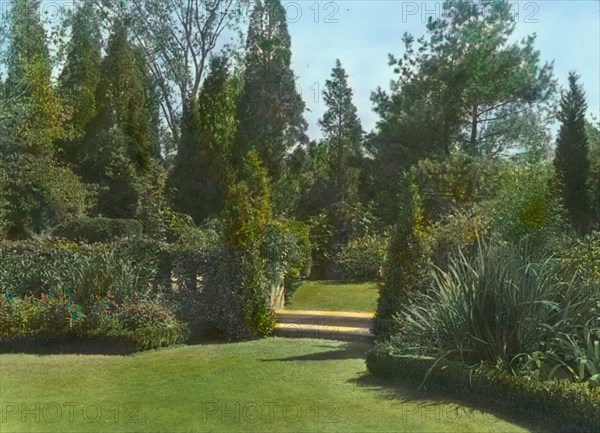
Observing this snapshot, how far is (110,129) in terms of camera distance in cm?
2869

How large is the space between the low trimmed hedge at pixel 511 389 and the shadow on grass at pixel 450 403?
3 centimetres

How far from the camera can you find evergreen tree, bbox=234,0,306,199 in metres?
25.5

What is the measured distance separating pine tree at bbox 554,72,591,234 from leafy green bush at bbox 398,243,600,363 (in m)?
15.9

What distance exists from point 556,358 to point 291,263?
7.07 metres

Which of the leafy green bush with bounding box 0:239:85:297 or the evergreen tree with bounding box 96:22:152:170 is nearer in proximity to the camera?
the leafy green bush with bounding box 0:239:85:297

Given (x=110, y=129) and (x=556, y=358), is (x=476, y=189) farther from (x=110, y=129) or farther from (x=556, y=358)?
(x=110, y=129)

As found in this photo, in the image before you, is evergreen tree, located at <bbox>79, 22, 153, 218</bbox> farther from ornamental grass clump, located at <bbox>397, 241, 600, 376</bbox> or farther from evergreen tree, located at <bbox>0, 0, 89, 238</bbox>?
ornamental grass clump, located at <bbox>397, 241, 600, 376</bbox>

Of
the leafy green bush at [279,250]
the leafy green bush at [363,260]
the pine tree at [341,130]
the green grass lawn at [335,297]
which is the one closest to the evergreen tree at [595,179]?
the leafy green bush at [363,260]

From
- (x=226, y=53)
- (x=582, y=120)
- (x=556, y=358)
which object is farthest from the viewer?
(x=226, y=53)

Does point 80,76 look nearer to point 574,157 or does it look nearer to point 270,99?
point 270,99

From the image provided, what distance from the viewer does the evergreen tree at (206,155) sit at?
25250 millimetres

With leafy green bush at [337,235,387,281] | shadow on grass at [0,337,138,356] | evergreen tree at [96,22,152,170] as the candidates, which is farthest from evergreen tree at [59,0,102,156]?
shadow on grass at [0,337,138,356]

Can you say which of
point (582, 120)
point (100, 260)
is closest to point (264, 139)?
→ point (582, 120)

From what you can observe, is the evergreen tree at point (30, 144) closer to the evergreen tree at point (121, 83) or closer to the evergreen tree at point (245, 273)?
the evergreen tree at point (121, 83)
